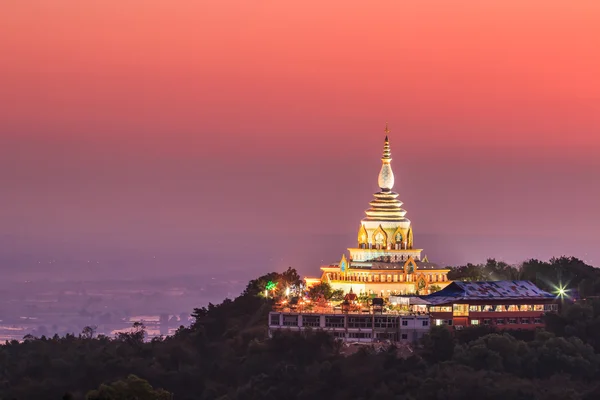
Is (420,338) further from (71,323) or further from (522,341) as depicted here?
(71,323)

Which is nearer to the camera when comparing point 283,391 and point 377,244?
point 283,391

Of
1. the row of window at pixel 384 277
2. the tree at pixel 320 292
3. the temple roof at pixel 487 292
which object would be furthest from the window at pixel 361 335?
the row of window at pixel 384 277

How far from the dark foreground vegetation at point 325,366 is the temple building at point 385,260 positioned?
4766 millimetres

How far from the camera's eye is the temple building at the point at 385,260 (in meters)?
107

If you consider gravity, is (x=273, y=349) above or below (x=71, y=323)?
below

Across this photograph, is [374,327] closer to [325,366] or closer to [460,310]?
[325,366]

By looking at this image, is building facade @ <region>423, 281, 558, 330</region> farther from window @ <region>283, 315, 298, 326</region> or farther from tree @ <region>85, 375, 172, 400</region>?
tree @ <region>85, 375, 172, 400</region>

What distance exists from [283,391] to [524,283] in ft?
48.3

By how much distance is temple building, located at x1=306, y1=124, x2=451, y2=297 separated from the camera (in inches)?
4218

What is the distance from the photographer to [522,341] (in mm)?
101562

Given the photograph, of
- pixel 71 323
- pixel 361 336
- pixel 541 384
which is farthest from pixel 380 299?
pixel 71 323

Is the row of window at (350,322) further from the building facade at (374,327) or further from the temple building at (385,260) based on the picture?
the temple building at (385,260)

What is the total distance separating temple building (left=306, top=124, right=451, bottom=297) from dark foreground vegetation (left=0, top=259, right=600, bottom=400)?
188 inches

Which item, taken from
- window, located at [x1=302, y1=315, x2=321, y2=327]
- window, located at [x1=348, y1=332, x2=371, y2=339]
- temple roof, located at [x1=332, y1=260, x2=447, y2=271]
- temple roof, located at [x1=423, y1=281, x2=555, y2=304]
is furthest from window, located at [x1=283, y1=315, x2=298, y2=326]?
temple roof, located at [x1=423, y1=281, x2=555, y2=304]
